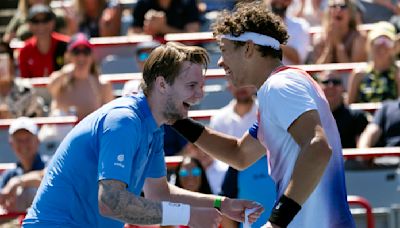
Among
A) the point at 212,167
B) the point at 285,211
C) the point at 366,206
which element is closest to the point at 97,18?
the point at 212,167

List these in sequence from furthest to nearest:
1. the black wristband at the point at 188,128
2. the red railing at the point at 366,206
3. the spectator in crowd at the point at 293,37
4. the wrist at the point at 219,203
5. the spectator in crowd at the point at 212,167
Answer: the spectator in crowd at the point at 293,37
the spectator in crowd at the point at 212,167
the red railing at the point at 366,206
the black wristband at the point at 188,128
the wrist at the point at 219,203

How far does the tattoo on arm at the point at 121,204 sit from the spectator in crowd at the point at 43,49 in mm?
6169

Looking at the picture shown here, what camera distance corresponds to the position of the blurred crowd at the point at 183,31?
338 inches

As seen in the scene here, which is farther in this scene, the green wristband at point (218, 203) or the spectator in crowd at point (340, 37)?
the spectator in crowd at point (340, 37)

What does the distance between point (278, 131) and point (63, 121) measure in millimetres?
4761

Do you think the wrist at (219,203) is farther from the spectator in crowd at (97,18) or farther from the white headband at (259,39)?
the spectator in crowd at (97,18)

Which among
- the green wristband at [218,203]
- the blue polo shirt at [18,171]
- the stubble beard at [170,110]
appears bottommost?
the blue polo shirt at [18,171]

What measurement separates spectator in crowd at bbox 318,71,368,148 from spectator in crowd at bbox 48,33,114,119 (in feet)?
6.91

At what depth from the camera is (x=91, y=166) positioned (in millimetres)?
4891

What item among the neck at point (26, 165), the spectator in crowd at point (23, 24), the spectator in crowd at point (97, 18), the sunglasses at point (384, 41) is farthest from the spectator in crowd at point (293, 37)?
the spectator in crowd at point (23, 24)

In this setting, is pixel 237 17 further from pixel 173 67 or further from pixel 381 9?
pixel 381 9

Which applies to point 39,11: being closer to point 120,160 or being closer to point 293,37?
point 293,37

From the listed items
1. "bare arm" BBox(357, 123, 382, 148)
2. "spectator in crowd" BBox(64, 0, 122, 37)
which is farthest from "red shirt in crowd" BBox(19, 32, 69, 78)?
"bare arm" BBox(357, 123, 382, 148)

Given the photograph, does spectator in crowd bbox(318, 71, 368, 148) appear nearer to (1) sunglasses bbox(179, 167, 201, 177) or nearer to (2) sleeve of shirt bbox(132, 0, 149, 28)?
(1) sunglasses bbox(179, 167, 201, 177)
